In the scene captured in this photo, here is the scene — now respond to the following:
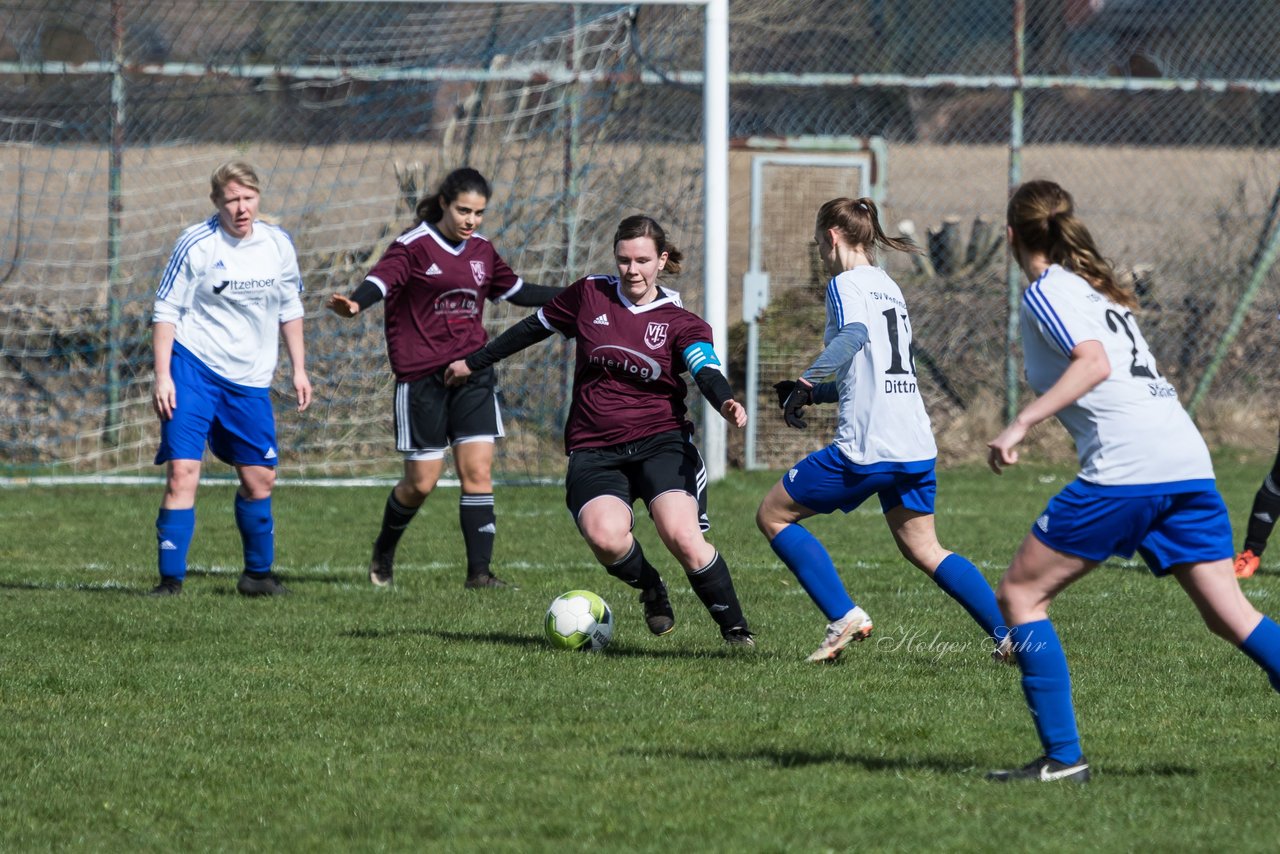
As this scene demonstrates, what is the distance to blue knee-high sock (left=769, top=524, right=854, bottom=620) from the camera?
597 centimetres

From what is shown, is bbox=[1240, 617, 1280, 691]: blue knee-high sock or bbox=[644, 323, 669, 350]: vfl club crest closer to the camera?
bbox=[1240, 617, 1280, 691]: blue knee-high sock

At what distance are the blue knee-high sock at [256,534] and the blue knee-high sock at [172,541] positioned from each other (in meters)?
0.24

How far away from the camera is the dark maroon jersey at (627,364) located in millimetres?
6281

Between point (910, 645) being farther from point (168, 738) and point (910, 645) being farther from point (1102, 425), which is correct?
point (168, 738)

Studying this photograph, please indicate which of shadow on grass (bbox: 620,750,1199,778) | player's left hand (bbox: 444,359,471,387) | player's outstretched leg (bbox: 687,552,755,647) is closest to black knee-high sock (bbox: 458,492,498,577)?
player's left hand (bbox: 444,359,471,387)

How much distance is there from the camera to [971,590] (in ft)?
19.6

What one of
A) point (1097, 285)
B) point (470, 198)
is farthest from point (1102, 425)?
point (470, 198)

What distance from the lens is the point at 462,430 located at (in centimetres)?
816

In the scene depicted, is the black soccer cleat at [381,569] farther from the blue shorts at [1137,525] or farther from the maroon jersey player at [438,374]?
the blue shorts at [1137,525]

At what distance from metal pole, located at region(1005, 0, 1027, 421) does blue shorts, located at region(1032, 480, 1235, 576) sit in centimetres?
945

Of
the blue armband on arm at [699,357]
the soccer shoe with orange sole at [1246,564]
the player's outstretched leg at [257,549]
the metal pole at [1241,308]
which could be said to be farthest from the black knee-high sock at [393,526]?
the metal pole at [1241,308]

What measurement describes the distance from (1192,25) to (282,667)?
37.4ft

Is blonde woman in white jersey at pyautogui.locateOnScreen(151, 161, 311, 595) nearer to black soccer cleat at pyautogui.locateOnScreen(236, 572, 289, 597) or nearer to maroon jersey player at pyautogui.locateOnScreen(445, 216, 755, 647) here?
black soccer cleat at pyautogui.locateOnScreen(236, 572, 289, 597)

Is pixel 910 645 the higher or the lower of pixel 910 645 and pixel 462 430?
the lower
